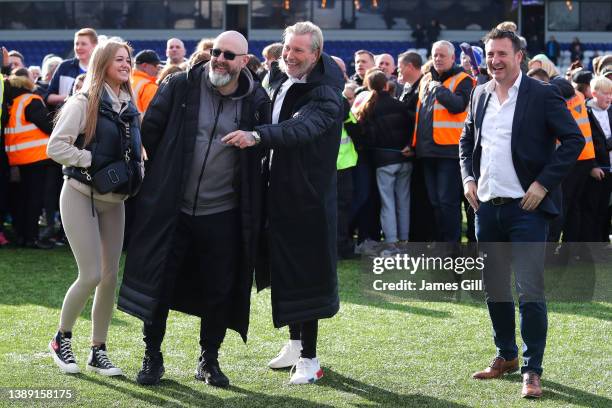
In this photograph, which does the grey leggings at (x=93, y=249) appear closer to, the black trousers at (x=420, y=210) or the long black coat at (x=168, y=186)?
the long black coat at (x=168, y=186)

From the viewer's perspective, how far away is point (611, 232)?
11.4m

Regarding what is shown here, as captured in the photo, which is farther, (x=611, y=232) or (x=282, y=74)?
(x=611, y=232)

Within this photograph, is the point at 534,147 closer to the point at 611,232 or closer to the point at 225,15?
the point at 611,232

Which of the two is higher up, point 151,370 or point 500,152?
point 500,152

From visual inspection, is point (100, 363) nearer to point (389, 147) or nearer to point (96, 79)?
point (96, 79)

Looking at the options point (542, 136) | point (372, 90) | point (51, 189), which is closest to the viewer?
point (542, 136)

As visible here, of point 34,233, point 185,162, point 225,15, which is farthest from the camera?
point 225,15

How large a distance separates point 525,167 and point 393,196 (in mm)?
4864

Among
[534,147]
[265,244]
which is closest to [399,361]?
[265,244]

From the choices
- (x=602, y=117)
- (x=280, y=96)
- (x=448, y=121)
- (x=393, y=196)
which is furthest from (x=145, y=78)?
(x=280, y=96)

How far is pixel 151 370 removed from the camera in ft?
18.4

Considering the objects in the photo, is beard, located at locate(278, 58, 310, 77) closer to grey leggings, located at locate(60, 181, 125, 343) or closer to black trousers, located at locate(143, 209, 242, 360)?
black trousers, located at locate(143, 209, 242, 360)

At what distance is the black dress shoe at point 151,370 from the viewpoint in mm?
5574

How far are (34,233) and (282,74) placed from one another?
5773 mm
